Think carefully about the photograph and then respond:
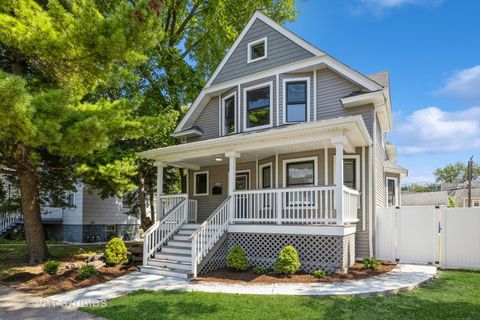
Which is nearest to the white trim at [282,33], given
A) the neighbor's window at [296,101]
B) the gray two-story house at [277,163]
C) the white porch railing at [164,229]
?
the gray two-story house at [277,163]

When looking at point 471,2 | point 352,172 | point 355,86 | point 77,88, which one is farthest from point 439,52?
point 77,88

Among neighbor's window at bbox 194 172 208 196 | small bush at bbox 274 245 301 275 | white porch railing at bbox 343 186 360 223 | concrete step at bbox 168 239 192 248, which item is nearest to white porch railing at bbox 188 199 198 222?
neighbor's window at bbox 194 172 208 196

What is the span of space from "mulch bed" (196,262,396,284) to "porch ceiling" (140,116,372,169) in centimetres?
355

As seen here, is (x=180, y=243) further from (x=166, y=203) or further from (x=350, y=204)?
(x=350, y=204)

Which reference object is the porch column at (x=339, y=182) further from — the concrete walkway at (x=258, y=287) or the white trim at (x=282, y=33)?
the white trim at (x=282, y=33)

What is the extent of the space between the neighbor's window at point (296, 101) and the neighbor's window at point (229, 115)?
250cm

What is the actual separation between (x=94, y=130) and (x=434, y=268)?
1008 cm

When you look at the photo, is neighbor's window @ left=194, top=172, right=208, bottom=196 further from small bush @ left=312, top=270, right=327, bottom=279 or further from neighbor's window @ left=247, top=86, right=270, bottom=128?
small bush @ left=312, top=270, right=327, bottom=279

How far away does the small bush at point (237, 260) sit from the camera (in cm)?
925

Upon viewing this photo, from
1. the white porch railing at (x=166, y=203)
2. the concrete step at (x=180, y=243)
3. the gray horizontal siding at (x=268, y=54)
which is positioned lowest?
the concrete step at (x=180, y=243)

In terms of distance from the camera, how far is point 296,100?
12.3 meters

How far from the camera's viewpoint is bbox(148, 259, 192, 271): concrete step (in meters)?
9.34

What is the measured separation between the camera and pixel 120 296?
7211mm

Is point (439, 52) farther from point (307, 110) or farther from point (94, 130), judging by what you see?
point (94, 130)
